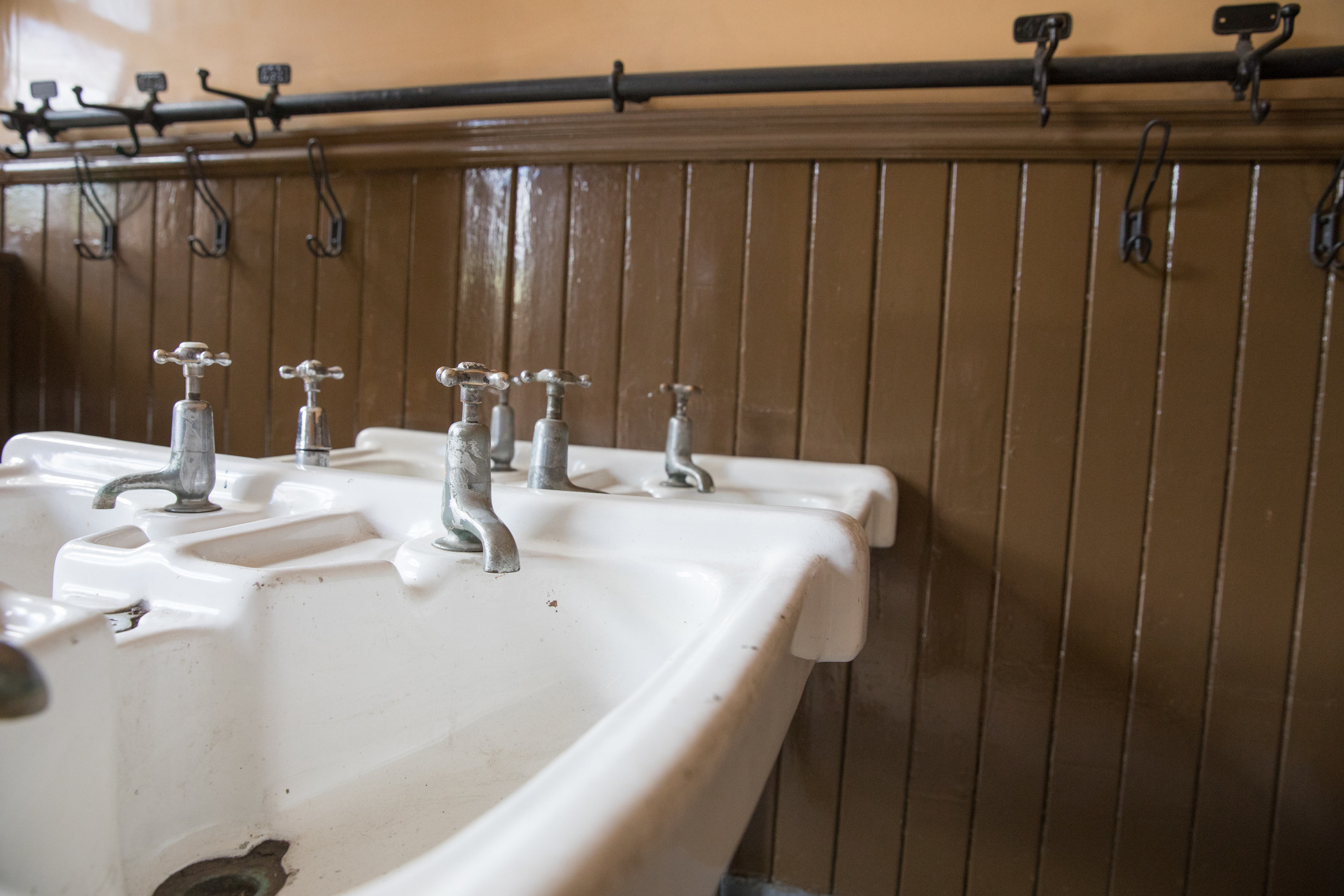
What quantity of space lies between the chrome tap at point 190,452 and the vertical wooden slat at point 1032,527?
110 centimetres

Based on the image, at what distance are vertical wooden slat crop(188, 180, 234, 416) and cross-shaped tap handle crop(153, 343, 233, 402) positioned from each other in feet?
2.54

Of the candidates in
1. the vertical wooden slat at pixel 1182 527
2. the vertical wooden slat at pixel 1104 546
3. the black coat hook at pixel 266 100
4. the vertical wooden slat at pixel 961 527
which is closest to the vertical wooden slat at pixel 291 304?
the black coat hook at pixel 266 100

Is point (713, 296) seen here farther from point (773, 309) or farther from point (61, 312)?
point (61, 312)

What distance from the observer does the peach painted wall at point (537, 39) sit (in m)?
1.17

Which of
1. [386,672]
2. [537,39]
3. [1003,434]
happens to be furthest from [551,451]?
[537,39]

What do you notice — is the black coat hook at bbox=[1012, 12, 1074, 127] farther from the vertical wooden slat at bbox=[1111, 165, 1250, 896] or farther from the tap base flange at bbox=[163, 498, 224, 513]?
the tap base flange at bbox=[163, 498, 224, 513]

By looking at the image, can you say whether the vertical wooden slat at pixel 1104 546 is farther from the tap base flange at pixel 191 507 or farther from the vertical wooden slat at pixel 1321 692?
the tap base flange at pixel 191 507

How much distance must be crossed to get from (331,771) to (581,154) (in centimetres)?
107

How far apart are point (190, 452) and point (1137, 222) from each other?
1293 mm

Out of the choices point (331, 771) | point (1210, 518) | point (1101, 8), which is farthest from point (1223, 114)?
point (331, 771)

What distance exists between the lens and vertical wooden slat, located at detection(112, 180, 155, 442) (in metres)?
1.62

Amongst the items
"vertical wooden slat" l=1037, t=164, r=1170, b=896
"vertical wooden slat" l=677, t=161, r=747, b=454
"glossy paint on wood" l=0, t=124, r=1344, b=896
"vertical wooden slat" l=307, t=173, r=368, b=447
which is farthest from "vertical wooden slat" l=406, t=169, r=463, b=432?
"vertical wooden slat" l=1037, t=164, r=1170, b=896

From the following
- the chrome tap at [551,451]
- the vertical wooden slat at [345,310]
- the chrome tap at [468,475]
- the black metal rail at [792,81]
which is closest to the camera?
the chrome tap at [468,475]

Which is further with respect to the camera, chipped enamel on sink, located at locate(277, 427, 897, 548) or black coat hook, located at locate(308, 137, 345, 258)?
black coat hook, located at locate(308, 137, 345, 258)
